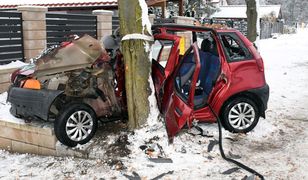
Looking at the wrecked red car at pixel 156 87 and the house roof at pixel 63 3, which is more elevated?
the house roof at pixel 63 3

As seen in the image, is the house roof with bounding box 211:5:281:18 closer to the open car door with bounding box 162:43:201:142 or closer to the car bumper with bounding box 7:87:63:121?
the open car door with bounding box 162:43:201:142

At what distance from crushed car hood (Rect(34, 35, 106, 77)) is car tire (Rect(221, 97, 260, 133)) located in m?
2.23

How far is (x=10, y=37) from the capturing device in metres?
9.73

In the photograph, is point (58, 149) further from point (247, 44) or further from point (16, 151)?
point (247, 44)

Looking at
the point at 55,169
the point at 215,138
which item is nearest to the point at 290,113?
the point at 215,138

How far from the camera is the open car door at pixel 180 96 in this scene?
543cm

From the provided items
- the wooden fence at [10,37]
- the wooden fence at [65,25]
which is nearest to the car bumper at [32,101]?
the wooden fence at [10,37]

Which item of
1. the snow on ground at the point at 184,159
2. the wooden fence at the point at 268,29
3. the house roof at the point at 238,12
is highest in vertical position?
the house roof at the point at 238,12

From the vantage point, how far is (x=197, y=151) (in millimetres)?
5547

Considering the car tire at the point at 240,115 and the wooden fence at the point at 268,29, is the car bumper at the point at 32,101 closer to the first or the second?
the car tire at the point at 240,115

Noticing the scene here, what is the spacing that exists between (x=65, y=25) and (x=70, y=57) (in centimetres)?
580

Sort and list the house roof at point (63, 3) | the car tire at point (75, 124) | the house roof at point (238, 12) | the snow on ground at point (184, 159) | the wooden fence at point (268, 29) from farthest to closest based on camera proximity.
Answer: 1. the house roof at point (238, 12)
2. the wooden fence at point (268, 29)
3. the house roof at point (63, 3)
4. the car tire at point (75, 124)
5. the snow on ground at point (184, 159)

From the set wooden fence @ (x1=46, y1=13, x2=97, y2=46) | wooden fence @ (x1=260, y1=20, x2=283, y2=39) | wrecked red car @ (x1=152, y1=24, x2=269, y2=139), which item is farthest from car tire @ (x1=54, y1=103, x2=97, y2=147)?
wooden fence @ (x1=260, y1=20, x2=283, y2=39)

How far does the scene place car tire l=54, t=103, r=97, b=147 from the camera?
5.64m
